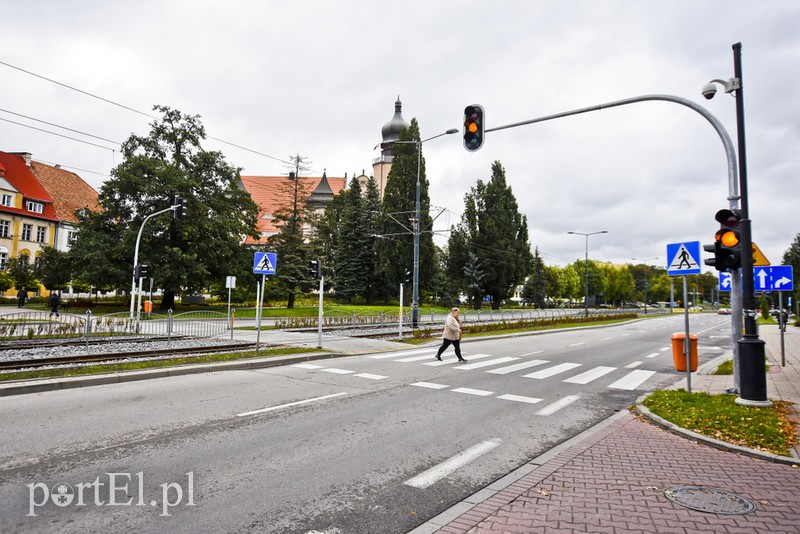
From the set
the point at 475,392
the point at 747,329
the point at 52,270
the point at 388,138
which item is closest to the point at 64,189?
the point at 52,270

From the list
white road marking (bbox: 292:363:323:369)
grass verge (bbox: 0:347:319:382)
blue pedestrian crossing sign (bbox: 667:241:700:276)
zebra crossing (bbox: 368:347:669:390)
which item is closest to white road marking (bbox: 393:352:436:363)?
zebra crossing (bbox: 368:347:669:390)

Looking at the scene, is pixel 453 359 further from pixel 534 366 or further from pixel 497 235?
pixel 497 235

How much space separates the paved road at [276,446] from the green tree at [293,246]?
30.5 meters

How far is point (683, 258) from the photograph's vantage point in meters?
9.08

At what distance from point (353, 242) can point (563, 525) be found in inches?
2026

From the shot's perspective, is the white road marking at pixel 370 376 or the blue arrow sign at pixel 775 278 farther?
the blue arrow sign at pixel 775 278

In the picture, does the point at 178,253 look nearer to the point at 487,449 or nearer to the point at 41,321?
the point at 41,321

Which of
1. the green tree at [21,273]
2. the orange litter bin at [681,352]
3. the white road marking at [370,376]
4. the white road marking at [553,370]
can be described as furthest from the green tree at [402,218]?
the orange litter bin at [681,352]

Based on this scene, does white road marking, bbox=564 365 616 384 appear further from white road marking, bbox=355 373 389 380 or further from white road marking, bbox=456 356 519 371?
white road marking, bbox=355 373 389 380

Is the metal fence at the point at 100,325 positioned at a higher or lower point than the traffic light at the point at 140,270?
lower

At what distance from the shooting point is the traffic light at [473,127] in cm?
1020

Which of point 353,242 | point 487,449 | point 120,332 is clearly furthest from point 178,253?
point 487,449

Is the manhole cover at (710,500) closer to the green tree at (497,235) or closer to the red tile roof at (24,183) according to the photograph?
the green tree at (497,235)

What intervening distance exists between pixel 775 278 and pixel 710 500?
12.1 metres
